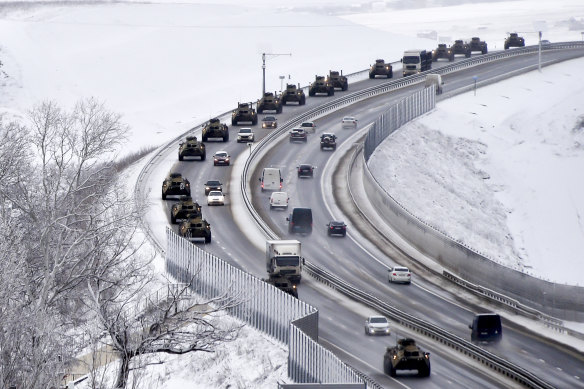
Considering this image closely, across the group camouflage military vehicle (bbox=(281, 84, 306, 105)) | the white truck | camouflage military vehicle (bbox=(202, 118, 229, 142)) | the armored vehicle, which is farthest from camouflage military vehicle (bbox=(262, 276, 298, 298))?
camouflage military vehicle (bbox=(281, 84, 306, 105))

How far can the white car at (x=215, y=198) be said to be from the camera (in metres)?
87.1

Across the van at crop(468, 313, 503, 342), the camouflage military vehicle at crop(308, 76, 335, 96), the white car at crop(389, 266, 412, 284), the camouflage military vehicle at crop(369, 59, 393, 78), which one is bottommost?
the white car at crop(389, 266, 412, 284)

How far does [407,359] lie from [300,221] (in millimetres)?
33231

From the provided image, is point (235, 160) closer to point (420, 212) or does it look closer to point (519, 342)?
point (420, 212)

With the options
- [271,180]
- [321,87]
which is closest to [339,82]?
[321,87]

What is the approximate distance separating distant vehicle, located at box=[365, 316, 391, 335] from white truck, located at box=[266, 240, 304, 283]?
10996 mm

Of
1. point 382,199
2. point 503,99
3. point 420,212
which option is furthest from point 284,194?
point 503,99

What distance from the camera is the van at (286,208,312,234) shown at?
80375mm

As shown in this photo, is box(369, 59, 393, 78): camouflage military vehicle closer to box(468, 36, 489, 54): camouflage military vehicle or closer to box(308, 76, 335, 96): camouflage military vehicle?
box(308, 76, 335, 96): camouflage military vehicle

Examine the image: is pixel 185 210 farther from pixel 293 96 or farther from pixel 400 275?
pixel 293 96

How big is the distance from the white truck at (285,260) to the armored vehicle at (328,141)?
4105 cm

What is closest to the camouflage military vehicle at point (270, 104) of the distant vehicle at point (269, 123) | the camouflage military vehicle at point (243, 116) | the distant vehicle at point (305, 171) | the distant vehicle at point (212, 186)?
the camouflage military vehicle at point (243, 116)

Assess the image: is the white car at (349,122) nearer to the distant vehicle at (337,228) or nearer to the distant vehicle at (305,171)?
the distant vehicle at (305,171)

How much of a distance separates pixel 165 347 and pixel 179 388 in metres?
4.78
